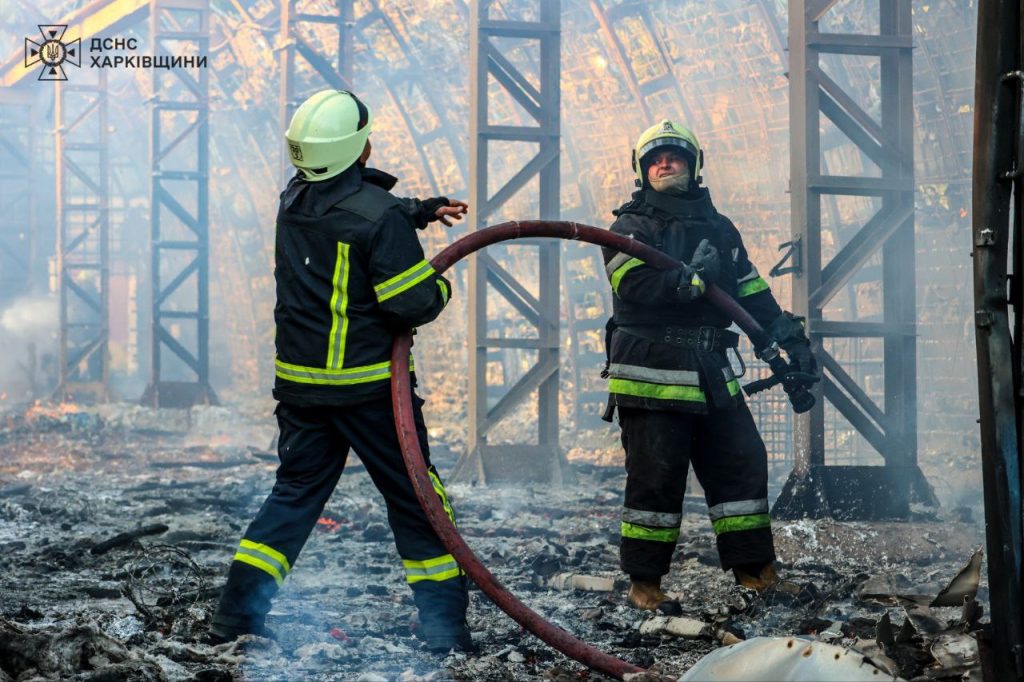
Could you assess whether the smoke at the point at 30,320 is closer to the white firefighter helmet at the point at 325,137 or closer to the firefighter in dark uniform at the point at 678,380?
the firefighter in dark uniform at the point at 678,380

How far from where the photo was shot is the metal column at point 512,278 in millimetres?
10203

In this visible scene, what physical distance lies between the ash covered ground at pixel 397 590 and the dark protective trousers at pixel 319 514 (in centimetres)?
15

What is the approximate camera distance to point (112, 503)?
359 inches

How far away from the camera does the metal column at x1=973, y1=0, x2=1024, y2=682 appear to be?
3010mm

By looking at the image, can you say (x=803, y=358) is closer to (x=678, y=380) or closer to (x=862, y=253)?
(x=678, y=380)

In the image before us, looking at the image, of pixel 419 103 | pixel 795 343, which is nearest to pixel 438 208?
pixel 795 343

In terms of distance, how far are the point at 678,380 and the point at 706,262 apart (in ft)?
1.75

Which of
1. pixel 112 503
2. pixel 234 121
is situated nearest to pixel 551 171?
pixel 112 503

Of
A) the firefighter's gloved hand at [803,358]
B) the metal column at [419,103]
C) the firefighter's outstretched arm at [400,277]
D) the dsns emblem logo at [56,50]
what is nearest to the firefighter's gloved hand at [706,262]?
the firefighter's gloved hand at [803,358]

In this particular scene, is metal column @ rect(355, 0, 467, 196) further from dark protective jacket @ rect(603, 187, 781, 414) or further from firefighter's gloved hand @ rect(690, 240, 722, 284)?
firefighter's gloved hand @ rect(690, 240, 722, 284)

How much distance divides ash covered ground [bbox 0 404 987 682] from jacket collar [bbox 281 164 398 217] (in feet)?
5.24

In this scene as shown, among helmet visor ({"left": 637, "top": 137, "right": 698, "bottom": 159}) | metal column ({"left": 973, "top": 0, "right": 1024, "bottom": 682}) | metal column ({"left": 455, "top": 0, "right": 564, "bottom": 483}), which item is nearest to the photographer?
metal column ({"left": 973, "top": 0, "right": 1024, "bottom": 682})

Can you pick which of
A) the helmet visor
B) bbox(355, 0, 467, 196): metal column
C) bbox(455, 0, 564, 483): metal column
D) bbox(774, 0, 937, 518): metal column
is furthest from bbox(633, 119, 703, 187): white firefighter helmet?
bbox(355, 0, 467, 196): metal column

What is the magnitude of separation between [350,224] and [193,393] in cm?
1374
